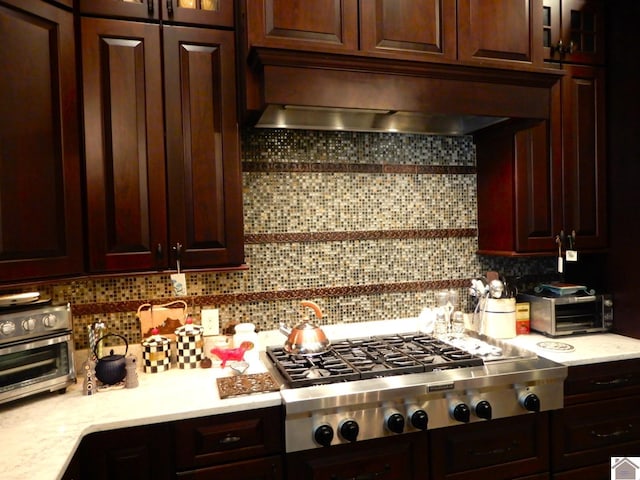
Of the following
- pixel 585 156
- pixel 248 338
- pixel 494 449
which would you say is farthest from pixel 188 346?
pixel 585 156

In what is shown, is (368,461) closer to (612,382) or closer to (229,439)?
(229,439)

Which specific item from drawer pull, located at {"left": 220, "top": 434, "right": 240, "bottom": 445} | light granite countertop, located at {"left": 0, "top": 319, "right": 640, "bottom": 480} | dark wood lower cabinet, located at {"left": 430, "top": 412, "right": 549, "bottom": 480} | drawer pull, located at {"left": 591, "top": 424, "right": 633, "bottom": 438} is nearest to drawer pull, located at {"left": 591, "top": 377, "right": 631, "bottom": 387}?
light granite countertop, located at {"left": 0, "top": 319, "right": 640, "bottom": 480}

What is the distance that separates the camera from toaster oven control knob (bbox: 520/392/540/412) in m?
1.78

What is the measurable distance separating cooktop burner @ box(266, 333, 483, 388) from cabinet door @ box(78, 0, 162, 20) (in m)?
1.53

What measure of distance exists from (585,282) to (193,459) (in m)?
2.31

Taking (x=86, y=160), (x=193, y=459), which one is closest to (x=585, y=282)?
(x=193, y=459)

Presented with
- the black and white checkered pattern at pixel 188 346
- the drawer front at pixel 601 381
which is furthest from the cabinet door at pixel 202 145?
the drawer front at pixel 601 381

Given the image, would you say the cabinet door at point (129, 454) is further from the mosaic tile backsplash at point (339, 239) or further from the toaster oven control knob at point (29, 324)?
the mosaic tile backsplash at point (339, 239)

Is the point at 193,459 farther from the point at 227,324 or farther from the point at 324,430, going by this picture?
the point at 227,324

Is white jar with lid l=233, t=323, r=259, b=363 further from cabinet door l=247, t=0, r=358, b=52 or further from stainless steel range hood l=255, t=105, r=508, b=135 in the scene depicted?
cabinet door l=247, t=0, r=358, b=52

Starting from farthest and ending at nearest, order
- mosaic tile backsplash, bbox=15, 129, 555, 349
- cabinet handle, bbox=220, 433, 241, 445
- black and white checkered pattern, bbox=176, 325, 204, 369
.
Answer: mosaic tile backsplash, bbox=15, 129, 555, 349 < black and white checkered pattern, bbox=176, 325, 204, 369 < cabinet handle, bbox=220, 433, 241, 445

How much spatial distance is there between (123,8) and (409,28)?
1179 mm

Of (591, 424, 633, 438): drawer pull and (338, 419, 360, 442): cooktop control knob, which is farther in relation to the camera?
(591, 424, 633, 438): drawer pull

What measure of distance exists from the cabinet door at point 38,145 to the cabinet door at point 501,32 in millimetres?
1634
